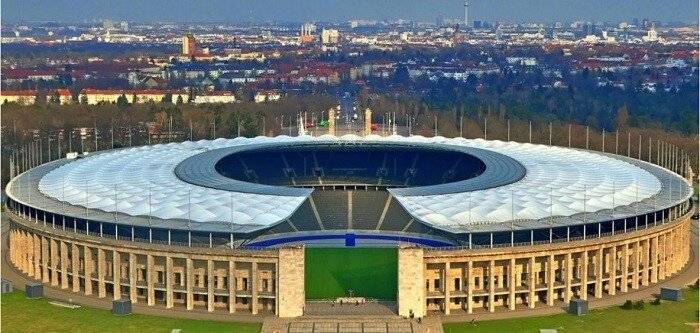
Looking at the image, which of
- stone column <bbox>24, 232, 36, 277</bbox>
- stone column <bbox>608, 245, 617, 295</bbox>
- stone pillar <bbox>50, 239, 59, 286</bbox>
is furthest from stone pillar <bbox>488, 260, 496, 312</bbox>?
stone column <bbox>24, 232, 36, 277</bbox>

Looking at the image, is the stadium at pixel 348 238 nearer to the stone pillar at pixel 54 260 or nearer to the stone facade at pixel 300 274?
the stone facade at pixel 300 274

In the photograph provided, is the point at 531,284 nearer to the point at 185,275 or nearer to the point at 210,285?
the point at 210,285

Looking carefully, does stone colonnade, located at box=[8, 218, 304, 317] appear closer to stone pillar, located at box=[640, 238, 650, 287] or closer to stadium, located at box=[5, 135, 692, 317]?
stadium, located at box=[5, 135, 692, 317]

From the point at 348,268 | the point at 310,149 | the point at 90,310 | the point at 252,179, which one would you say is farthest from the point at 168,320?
Result: the point at 310,149

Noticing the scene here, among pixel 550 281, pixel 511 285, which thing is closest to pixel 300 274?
pixel 511 285

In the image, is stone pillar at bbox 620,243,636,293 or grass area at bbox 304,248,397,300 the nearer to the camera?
grass area at bbox 304,248,397,300

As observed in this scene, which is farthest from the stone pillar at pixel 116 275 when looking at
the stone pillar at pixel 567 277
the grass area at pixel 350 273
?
the stone pillar at pixel 567 277

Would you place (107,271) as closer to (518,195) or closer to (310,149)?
(518,195)

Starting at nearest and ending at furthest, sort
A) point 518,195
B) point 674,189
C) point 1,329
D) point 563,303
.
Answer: point 1,329 < point 563,303 < point 518,195 < point 674,189
